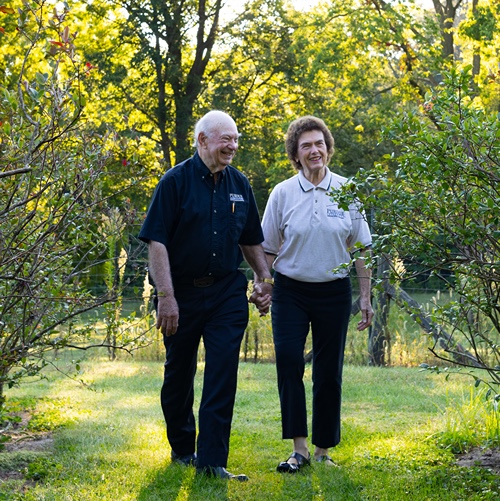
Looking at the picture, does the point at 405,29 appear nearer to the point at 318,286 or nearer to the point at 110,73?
the point at 110,73

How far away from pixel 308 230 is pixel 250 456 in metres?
1.62

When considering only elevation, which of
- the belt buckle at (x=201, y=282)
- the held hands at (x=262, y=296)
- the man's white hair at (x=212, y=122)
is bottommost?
the held hands at (x=262, y=296)

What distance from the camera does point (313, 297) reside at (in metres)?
5.81

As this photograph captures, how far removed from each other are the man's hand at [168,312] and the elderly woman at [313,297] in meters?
0.75

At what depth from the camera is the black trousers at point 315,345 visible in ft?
18.9

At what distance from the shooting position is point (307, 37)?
23438mm

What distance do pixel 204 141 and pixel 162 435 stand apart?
235cm

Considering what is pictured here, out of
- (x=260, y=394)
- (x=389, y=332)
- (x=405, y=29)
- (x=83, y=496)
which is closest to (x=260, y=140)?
(x=405, y=29)

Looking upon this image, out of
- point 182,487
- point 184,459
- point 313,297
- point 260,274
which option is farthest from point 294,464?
point 260,274

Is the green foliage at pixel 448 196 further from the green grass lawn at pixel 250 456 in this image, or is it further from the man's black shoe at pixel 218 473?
the man's black shoe at pixel 218 473

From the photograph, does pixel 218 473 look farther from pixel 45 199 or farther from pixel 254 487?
pixel 45 199

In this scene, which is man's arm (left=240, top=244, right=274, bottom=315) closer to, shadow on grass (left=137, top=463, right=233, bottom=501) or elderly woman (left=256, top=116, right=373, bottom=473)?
elderly woman (left=256, top=116, right=373, bottom=473)

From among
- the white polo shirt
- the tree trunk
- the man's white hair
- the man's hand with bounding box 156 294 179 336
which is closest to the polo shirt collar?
the white polo shirt

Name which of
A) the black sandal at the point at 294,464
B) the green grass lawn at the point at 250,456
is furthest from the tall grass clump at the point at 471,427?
the black sandal at the point at 294,464
